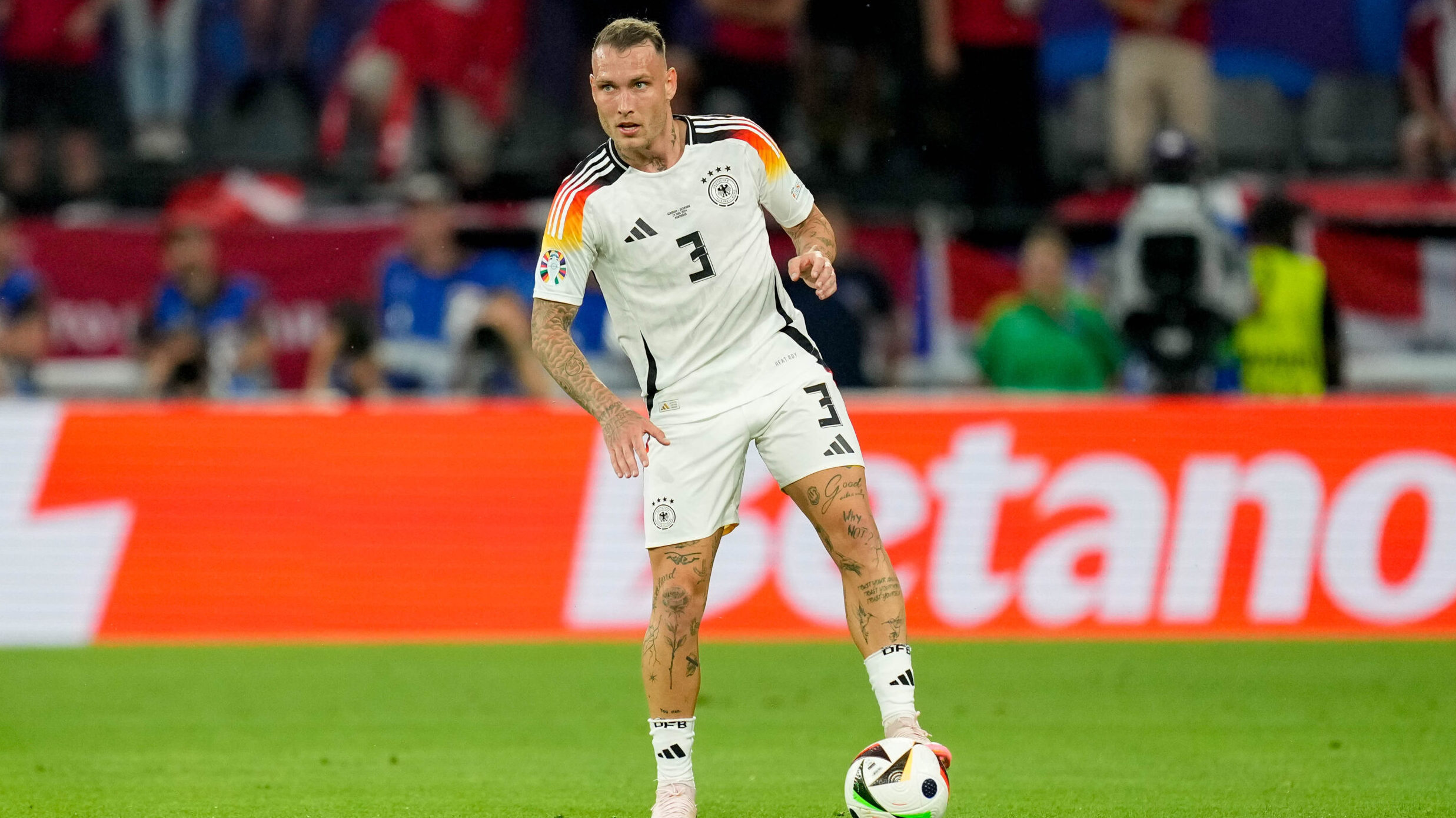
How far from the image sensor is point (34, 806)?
21.2 feet

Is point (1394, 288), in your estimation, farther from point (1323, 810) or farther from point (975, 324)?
point (1323, 810)

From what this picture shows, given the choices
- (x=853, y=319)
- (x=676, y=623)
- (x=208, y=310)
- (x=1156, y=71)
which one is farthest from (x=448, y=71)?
(x=676, y=623)

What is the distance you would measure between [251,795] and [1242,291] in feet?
22.5

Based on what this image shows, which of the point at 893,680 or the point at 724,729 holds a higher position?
the point at 893,680

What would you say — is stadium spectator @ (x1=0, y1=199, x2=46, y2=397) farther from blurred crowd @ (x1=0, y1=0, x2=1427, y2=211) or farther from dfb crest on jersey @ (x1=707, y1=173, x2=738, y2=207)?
dfb crest on jersey @ (x1=707, y1=173, x2=738, y2=207)

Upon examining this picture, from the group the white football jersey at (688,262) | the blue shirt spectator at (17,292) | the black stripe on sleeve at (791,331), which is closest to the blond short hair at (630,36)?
the white football jersey at (688,262)

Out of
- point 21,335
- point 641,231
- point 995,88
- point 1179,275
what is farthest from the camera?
point 995,88

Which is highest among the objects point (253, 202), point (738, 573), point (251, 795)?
point (253, 202)

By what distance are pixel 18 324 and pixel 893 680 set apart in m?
8.88

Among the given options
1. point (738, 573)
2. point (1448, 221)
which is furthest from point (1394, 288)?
point (738, 573)

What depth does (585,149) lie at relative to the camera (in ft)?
51.4

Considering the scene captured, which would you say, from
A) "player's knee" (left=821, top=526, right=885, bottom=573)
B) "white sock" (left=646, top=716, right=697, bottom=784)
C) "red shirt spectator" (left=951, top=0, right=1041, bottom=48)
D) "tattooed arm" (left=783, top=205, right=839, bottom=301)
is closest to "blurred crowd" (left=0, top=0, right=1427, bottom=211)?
"red shirt spectator" (left=951, top=0, right=1041, bottom=48)

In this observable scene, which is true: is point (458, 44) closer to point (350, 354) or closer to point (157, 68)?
point (157, 68)

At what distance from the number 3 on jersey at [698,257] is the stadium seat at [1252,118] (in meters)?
12.4
